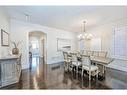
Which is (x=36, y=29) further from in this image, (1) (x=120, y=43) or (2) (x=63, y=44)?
(1) (x=120, y=43)

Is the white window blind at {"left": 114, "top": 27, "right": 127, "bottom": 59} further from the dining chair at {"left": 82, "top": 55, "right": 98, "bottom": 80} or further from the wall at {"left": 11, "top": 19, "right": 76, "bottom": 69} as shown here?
the wall at {"left": 11, "top": 19, "right": 76, "bottom": 69}

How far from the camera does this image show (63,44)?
27.2ft

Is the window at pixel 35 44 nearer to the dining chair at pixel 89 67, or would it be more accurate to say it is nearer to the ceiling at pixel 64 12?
the ceiling at pixel 64 12

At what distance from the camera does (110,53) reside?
609cm

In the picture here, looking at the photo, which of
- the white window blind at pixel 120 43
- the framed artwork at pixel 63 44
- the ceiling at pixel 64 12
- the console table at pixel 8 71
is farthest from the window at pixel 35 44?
the console table at pixel 8 71

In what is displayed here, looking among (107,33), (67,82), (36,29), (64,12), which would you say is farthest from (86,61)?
(36,29)

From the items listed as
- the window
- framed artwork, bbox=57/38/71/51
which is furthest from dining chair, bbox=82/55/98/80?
the window

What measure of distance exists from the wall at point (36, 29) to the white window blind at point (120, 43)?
388cm

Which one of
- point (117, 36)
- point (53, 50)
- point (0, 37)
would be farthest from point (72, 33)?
point (0, 37)

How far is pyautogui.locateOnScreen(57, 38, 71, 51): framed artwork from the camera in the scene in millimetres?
7965

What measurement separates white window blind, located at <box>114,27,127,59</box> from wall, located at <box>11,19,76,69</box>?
388cm

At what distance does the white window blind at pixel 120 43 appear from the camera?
17.5 feet

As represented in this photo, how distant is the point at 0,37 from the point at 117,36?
5.51m
